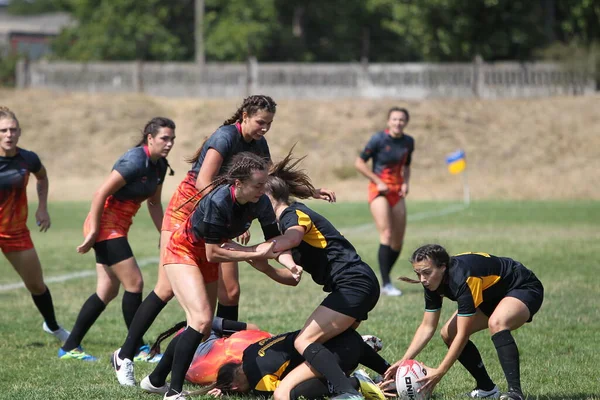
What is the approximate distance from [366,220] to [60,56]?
30296mm

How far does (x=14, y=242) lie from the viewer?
7.51m

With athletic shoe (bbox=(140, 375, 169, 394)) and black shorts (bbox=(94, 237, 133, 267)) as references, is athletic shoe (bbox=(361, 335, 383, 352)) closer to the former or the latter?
athletic shoe (bbox=(140, 375, 169, 394))

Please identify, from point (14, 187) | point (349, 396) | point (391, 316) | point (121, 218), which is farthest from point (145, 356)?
point (391, 316)

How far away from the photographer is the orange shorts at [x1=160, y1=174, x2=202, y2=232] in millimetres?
6387

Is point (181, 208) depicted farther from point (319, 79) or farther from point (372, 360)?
A: point (319, 79)

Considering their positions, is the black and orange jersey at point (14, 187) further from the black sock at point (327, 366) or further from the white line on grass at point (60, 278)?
the white line on grass at point (60, 278)

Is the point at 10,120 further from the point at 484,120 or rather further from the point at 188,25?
the point at 188,25

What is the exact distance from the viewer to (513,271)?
5.60 meters

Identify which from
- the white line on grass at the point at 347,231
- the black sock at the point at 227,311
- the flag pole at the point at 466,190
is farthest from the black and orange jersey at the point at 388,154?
the flag pole at the point at 466,190

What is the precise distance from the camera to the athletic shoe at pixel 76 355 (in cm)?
696

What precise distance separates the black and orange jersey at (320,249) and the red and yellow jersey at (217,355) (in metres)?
0.81

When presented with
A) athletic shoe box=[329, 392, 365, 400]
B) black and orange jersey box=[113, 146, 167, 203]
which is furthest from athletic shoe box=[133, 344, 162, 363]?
athletic shoe box=[329, 392, 365, 400]

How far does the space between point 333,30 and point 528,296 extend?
141 feet

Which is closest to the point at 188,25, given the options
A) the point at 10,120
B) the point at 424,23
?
the point at 424,23
